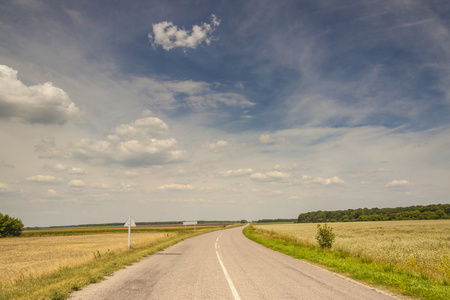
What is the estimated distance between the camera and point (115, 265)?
11.8 meters

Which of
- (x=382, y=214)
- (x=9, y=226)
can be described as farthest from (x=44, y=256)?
(x=382, y=214)

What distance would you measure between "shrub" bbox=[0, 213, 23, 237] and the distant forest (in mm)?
133466

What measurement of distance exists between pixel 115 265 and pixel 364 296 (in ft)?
34.1

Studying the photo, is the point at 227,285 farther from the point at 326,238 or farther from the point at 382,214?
the point at 382,214

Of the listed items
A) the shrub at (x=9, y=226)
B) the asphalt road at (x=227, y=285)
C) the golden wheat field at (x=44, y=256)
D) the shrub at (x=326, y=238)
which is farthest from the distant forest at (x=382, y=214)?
the shrub at (x=9, y=226)

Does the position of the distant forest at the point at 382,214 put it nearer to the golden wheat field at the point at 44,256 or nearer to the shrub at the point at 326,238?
the shrub at the point at 326,238

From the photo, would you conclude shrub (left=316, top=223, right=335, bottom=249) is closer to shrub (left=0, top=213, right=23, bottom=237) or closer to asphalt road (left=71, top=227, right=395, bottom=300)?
asphalt road (left=71, top=227, right=395, bottom=300)

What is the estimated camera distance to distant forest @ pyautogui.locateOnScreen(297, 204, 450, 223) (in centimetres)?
9438

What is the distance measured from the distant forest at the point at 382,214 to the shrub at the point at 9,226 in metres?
133

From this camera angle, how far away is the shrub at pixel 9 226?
216 ft

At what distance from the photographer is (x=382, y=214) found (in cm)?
11856

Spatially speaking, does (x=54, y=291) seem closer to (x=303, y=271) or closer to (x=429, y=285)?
(x=303, y=271)

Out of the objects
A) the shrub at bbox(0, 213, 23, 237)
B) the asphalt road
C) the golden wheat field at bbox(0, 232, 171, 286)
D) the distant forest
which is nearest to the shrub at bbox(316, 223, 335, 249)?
the asphalt road

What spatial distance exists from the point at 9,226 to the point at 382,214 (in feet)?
467
